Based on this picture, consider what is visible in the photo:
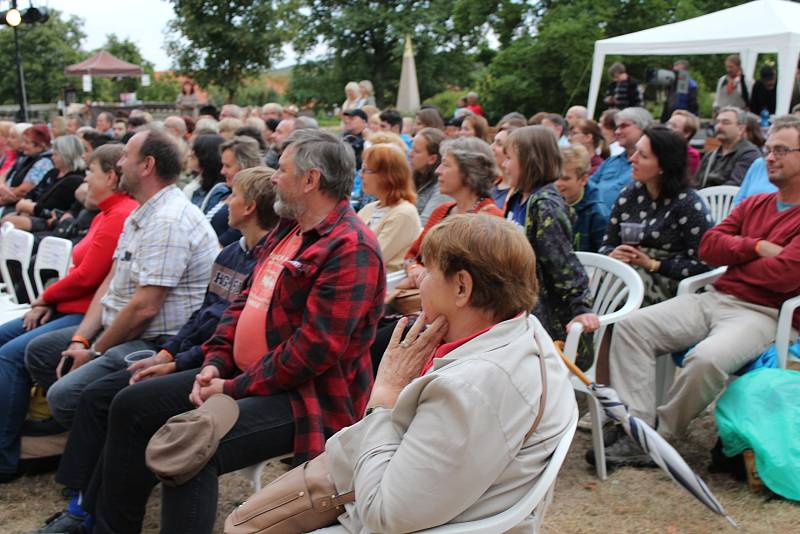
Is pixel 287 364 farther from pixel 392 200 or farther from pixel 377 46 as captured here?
pixel 377 46

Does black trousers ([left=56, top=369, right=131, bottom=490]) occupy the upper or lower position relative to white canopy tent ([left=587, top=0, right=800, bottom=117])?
lower

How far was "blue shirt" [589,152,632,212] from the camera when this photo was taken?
5902mm

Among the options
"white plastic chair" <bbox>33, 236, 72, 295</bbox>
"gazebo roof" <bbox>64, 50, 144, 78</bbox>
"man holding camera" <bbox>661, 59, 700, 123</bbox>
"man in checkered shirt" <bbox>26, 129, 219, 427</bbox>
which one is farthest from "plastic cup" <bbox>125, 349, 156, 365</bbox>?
"gazebo roof" <bbox>64, 50, 144, 78</bbox>

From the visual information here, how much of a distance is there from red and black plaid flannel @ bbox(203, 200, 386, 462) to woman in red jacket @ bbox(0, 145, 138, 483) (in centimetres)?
150

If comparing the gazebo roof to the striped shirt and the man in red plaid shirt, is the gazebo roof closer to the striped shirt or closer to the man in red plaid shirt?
the striped shirt

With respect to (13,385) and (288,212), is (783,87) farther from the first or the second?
(13,385)

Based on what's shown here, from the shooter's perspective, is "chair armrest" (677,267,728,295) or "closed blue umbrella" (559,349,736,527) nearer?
"closed blue umbrella" (559,349,736,527)

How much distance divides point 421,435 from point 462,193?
2451 mm

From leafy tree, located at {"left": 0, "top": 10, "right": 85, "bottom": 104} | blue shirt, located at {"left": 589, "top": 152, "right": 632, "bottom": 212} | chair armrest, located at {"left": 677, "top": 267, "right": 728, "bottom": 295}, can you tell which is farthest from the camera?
leafy tree, located at {"left": 0, "top": 10, "right": 85, "bottom": 104}

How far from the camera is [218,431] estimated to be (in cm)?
253

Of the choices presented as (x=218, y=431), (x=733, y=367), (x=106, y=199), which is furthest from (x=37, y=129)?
(x=733, y=367)

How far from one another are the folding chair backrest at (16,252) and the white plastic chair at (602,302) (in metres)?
3.37

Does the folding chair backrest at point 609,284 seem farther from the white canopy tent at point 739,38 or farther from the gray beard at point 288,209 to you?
the white canopy tent at point 739,38

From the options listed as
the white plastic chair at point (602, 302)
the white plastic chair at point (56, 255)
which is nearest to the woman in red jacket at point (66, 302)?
the white plastic chair at point (56, 255)
